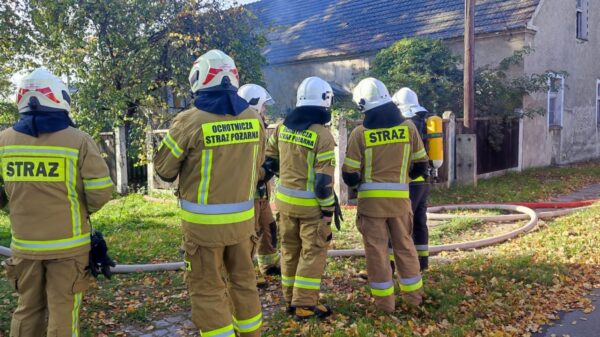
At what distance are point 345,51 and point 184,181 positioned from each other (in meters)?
15.6

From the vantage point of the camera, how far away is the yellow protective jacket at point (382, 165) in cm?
462

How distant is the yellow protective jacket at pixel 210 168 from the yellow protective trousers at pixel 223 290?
104mm

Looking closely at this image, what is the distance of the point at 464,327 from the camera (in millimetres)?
4324

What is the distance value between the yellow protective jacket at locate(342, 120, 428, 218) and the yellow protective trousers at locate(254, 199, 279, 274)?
4.10ft

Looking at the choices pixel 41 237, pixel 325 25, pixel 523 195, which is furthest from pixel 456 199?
pixel 325 25

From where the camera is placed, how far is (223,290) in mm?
3506

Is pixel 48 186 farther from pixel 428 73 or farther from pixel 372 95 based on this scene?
pixel 428 73

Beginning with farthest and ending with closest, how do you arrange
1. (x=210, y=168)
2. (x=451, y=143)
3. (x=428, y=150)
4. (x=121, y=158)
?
(x=121, y=158)
(x=451, y=143)
(x=428, y=150)
(x=210, y=168)

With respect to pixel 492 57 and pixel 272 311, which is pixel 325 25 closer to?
pixel 492 57

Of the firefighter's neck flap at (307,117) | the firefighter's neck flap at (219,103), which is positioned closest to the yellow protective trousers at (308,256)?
the firefighter's neck flap at (307,117)

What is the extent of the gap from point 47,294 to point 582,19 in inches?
767

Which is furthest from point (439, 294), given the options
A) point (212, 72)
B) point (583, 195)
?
point (583, 195)

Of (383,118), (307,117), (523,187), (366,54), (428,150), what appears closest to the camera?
(307,117)

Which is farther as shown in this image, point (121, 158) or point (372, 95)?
point (121, 158)
